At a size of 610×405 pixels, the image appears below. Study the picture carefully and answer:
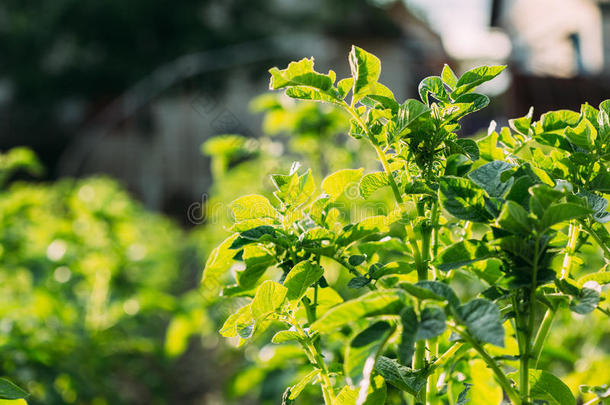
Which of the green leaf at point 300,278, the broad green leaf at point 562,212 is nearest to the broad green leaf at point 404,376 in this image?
the green leaf at point 300,278

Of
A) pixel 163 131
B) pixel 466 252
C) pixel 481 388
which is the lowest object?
pixel 481 388

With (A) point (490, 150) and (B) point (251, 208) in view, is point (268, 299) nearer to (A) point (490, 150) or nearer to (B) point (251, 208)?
(B) point (251, 208)

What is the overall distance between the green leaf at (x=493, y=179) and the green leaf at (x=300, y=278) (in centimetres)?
18

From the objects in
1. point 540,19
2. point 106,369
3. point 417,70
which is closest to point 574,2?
point 540,19

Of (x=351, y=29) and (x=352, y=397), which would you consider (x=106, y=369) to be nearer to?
(x=352, y=397)

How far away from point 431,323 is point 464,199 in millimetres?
143

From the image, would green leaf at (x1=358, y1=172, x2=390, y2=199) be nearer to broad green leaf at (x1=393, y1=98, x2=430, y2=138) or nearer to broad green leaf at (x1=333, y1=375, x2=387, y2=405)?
broad green leaf at (x1=393, y1=98, x2=430, y2=138)

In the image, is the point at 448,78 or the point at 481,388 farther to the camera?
the point at 481,388

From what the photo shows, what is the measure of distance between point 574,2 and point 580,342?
5.28 meters

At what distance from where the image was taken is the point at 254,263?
0.70 meters

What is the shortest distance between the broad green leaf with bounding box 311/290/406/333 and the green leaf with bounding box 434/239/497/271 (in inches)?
3.9

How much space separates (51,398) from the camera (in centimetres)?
175

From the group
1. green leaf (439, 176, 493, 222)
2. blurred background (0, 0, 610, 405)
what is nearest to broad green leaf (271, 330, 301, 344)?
green leaf (439, 176, 493, 222)

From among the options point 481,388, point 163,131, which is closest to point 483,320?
point 481,388
